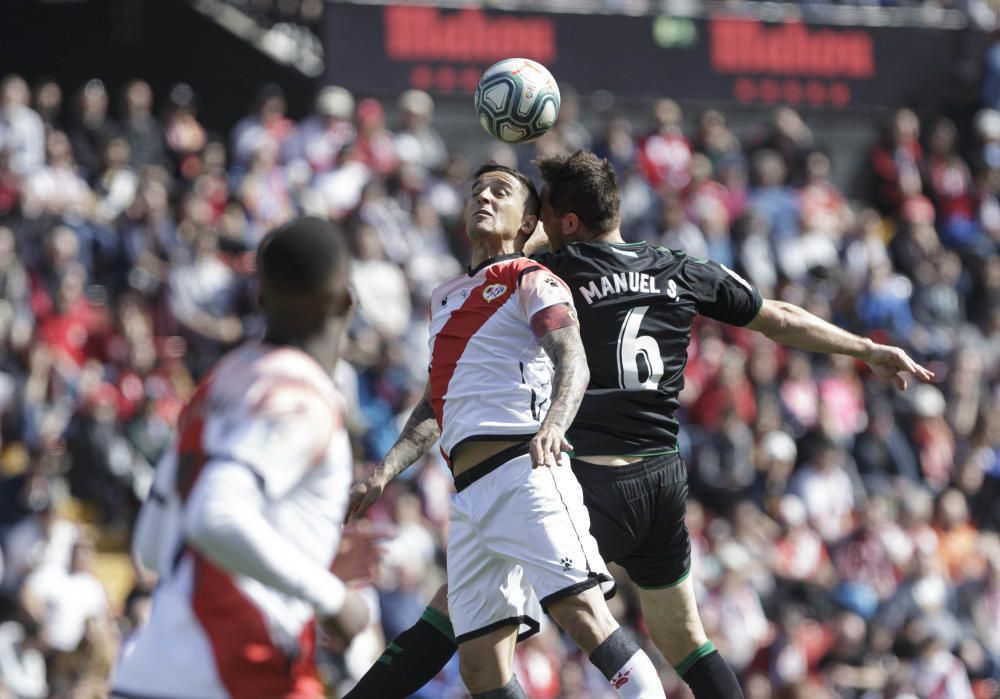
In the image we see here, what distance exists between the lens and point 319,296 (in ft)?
16.2

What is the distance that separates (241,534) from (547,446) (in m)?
1.76

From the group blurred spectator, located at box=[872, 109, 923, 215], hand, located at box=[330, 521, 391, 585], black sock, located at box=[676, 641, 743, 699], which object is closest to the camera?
hand, located at box=[330, 521, 391, 585]

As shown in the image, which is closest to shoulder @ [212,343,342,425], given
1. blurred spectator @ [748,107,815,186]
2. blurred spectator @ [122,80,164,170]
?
blurred spectator @ [122,80,164,170]

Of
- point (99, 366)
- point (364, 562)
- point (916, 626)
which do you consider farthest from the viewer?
point (916, 626)

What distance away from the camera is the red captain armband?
6.64 meters

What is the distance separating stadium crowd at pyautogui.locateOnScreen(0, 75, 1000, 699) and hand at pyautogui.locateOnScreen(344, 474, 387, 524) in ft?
18.5

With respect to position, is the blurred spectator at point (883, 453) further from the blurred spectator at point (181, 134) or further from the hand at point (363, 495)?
the hand at point (363, 495)

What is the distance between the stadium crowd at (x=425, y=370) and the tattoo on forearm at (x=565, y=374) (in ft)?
21.2

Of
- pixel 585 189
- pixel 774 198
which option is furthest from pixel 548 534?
pixel 774 198

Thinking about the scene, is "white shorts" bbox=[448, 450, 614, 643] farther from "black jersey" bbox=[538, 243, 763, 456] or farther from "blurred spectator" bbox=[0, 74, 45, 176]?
"blurred spectator" bbox=[0, 74, 45, 176]

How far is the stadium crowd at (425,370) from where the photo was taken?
45.1ft

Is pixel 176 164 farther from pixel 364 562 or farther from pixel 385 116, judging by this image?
pixel 364 562

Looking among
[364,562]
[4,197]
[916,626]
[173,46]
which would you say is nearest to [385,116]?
[173,46]

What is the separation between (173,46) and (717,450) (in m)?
8.57
